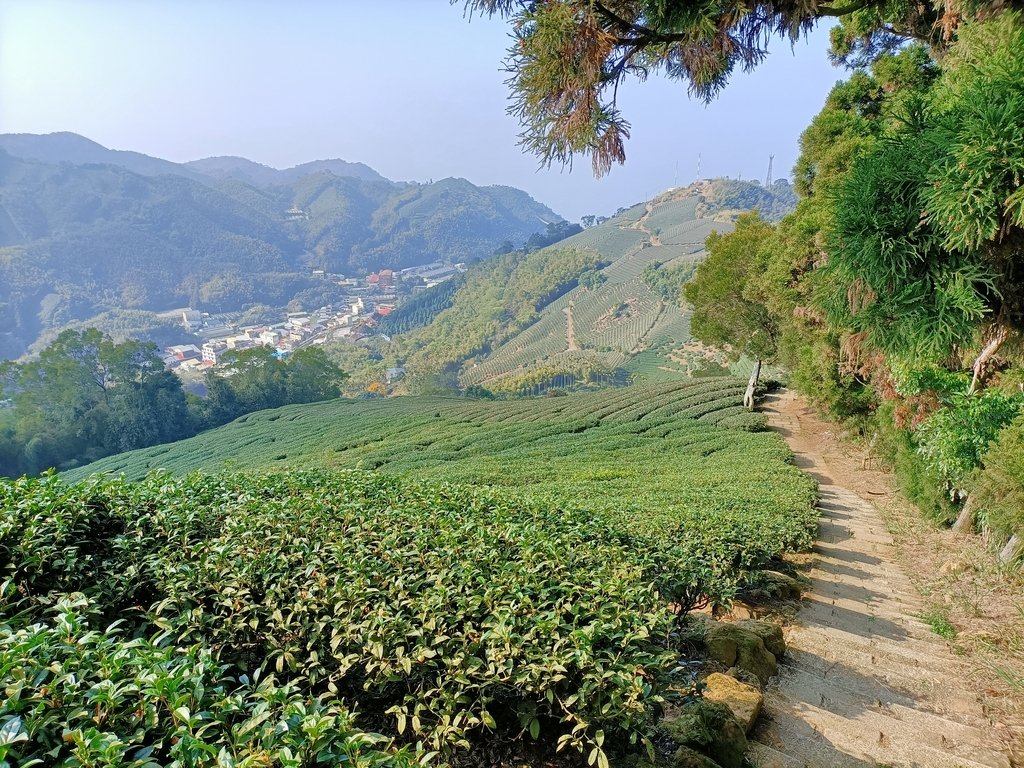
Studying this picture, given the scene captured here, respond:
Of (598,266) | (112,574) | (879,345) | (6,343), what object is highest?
(598,266)

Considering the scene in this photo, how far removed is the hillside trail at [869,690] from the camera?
10.8ft

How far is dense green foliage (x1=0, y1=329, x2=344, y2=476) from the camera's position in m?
45.3

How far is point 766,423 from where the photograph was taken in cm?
2108

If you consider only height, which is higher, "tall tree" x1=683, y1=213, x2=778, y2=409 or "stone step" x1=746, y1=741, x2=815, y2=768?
"tall tree" x1=683, y1=213, x2=778, y2=409

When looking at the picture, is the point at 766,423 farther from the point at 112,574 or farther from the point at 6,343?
the point at 6,343

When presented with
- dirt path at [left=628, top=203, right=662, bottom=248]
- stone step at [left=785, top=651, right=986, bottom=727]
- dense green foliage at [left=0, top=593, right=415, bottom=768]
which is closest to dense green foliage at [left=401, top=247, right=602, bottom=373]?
dirt path at [left=628, top=203, right=662, bottom=248]

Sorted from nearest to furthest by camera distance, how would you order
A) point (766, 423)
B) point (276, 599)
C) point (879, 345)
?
point (276, 599)
point (879, 345)
point (766, 423)

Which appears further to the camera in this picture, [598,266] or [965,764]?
[598,266]

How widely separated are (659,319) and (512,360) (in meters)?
27.0

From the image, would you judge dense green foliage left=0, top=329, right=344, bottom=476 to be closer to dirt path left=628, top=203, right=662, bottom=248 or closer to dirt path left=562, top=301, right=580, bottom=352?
dirt path left=562, top=301, right=580, bottom=352

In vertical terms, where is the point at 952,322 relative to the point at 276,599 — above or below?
above

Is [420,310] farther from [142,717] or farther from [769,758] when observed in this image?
[142,717]

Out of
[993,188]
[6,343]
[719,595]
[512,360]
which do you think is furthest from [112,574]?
[6,343]

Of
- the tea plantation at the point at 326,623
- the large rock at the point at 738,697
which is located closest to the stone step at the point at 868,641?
the tea plantation at the point at 326,623
